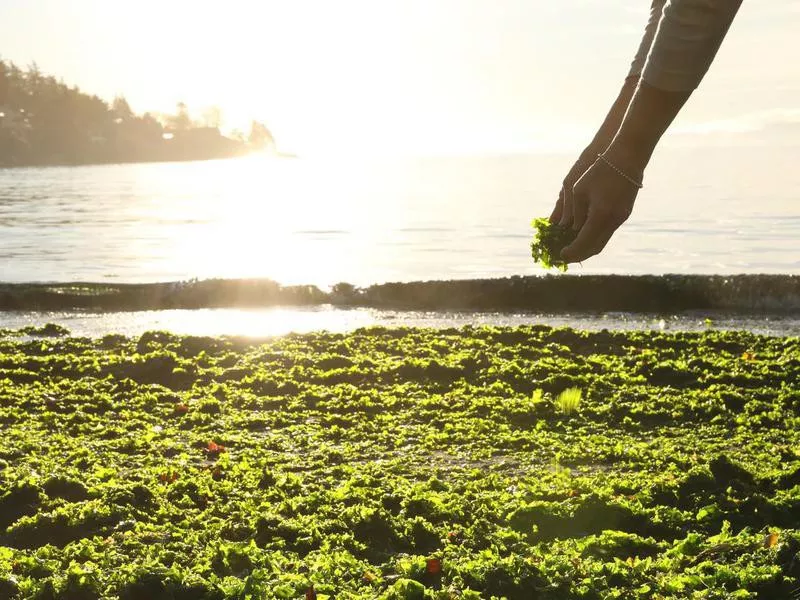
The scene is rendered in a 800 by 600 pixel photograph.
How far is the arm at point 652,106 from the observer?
8.98 ft

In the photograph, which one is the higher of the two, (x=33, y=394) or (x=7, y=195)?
(x=7, y=195)

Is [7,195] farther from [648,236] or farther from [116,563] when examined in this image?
[116,563]

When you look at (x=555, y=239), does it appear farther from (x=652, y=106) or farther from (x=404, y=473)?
(x=404, y=473)

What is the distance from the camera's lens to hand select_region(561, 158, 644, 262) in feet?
9.81

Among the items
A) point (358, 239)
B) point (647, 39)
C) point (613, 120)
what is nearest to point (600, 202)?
point (613, 120)

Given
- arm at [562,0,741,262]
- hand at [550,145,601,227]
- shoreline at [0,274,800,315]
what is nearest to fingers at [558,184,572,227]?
hand at [550,145,601,227]

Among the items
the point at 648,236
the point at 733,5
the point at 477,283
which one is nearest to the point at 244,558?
the point at 733,5

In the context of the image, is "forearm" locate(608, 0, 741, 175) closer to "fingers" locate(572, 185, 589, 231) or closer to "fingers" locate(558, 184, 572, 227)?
"fingers" locate(572, 185, 589, 231)

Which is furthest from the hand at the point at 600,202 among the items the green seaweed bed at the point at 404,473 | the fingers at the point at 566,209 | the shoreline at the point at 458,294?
the shoreline at the point at 458,294

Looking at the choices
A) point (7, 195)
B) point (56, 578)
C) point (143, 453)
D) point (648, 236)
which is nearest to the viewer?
point (56, 578)

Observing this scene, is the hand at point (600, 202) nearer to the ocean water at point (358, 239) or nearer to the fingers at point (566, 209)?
the fingers at point (566, 209)

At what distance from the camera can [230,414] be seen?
9.66m

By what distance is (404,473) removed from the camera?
7.50 m

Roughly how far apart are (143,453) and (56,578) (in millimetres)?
3104
